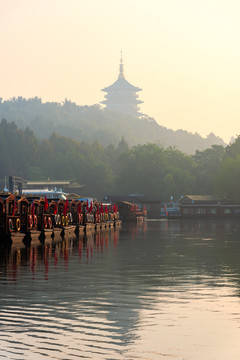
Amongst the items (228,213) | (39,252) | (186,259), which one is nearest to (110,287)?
(186,259)

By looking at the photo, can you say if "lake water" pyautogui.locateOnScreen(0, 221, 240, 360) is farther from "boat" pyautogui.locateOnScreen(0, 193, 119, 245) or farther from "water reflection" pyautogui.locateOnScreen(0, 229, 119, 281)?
"boat" pyautogui.locateOnScreen(0, 193, 119, 245)

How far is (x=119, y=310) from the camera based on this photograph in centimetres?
2195

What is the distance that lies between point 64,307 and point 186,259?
2296 centimetres

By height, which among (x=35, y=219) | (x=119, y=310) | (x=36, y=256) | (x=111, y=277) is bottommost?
(x=119, y=310)

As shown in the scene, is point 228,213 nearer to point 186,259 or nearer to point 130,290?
point 186,259

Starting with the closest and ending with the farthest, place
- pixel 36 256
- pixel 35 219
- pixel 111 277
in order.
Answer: pixel 111 277, pixel 36 256, pixel 35 219

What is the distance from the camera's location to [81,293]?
26.4 meters

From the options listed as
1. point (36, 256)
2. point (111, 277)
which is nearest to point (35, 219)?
point (36, 256)

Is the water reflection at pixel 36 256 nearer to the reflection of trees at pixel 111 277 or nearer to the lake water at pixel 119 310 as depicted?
the reflection of trees at pixel 111 277

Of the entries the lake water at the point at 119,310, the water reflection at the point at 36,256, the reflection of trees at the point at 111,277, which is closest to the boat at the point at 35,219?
the water reflection at the point at 36,256

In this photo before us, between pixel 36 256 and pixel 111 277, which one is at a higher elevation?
pixel 36 256

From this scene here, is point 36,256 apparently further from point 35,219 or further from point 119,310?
point 119,310

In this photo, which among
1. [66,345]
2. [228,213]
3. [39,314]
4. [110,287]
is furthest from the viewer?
[228,213]

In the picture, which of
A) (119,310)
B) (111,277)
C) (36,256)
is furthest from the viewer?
(36,256)
